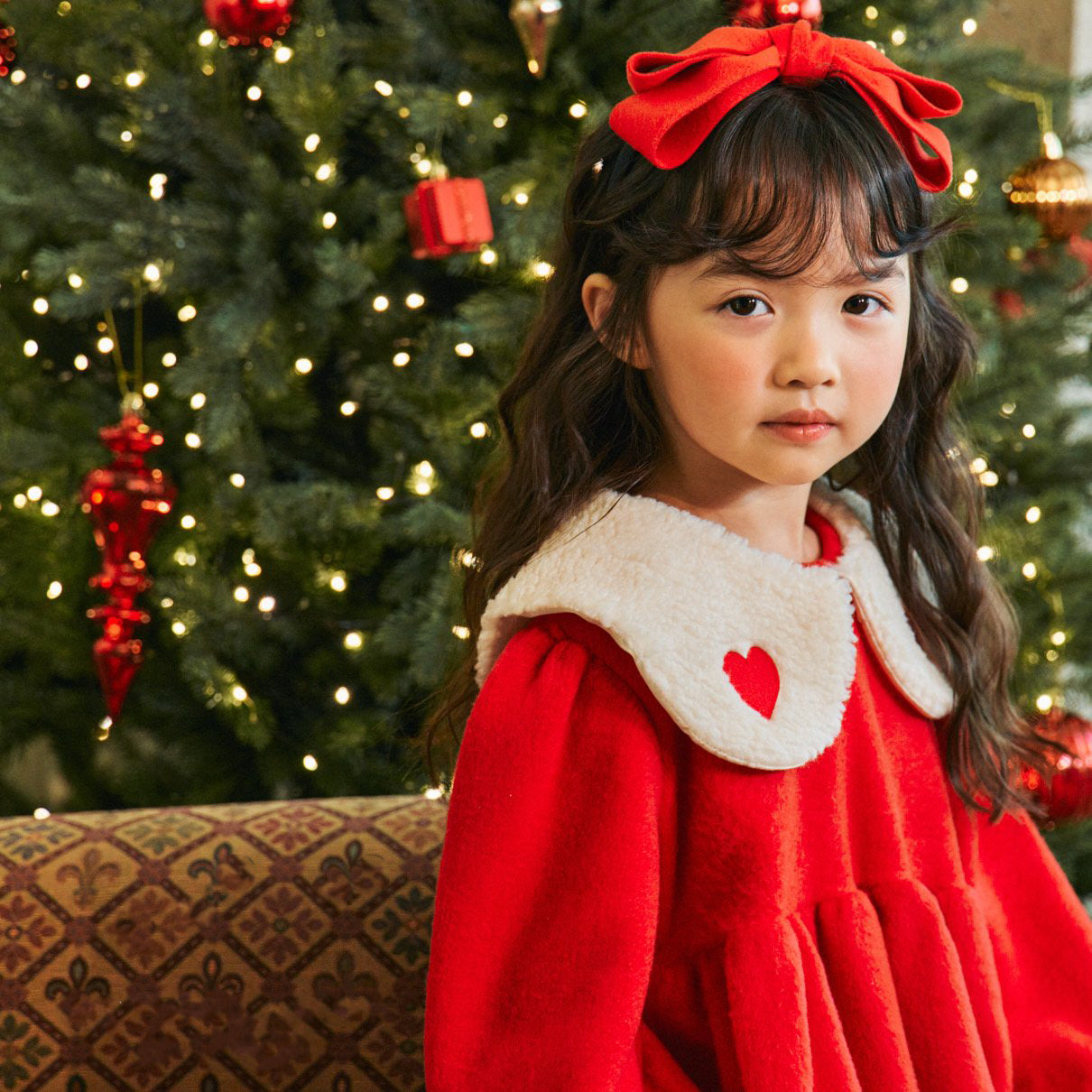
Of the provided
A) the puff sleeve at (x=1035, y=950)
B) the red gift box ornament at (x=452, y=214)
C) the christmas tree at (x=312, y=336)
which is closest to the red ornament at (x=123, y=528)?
the christmas tree at (x=312, y=336)

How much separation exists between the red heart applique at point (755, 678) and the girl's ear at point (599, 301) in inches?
→ 8.1

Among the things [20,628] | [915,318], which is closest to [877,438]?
[915,318]

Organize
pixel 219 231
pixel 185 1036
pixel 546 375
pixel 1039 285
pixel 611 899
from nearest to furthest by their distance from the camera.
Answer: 1. pixel 611 899
2. pixel 546 375
3. pixel 185 1036
4. pixel 219 231
5. pixel 1039 285

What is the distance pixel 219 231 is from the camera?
5.73ft

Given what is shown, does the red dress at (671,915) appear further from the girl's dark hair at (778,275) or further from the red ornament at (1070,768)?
the red ornament at (1070,768)

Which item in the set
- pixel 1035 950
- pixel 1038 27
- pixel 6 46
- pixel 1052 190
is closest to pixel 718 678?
pixel 1035 950

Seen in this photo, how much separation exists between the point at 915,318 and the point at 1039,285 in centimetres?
123

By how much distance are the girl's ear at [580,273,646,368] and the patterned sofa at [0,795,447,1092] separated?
0.51m

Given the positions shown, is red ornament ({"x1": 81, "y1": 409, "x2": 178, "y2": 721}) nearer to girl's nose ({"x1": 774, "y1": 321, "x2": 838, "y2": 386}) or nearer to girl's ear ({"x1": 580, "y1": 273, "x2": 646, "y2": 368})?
girl's ear ({"x1": 580, "y1": 273, "x2": 646, "y2": 368})

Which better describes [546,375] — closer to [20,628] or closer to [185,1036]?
[185,1036]

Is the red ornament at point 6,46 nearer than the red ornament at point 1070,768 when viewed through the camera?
No

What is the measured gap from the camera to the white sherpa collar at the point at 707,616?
0.79 meters

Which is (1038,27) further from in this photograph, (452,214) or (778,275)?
(778,275)

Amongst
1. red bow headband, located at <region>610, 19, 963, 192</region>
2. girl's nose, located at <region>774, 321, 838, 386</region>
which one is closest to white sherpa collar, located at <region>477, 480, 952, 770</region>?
girl's nose, located at <region>774, 321, 838, 386</region>
